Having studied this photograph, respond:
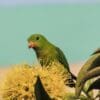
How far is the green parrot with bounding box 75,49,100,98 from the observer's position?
772 millimetres

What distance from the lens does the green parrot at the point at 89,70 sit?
30.4 inches

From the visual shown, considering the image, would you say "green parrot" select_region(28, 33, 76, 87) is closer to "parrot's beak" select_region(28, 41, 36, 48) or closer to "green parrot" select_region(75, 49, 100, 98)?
"parrot's beak" select_region(28, 41, 36, 48)

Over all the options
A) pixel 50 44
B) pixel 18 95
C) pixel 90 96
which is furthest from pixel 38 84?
pixel 50 44

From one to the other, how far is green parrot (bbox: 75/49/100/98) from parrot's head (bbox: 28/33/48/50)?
1294 mm

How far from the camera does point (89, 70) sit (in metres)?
0.81

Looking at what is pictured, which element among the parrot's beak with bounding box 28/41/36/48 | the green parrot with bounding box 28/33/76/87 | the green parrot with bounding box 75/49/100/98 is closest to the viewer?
the green parrot with bounding box 75/49/100/98

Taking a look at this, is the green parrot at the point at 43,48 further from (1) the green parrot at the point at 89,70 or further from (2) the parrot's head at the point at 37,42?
(1) the green parrot at the point at 89,70

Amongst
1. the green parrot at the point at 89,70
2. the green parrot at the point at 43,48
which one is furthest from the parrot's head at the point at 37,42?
the green parrot at the point at 89,70

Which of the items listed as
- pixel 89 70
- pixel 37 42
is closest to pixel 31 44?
pixel 37 42

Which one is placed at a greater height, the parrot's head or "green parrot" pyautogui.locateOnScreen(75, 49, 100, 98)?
the parrot's head

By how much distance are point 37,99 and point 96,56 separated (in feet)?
0.51

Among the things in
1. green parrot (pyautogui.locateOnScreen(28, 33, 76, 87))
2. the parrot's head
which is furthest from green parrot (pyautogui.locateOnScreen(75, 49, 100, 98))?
the parrot's head

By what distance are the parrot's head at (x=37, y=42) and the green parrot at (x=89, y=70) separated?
1.29 m

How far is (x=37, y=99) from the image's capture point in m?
0.74
